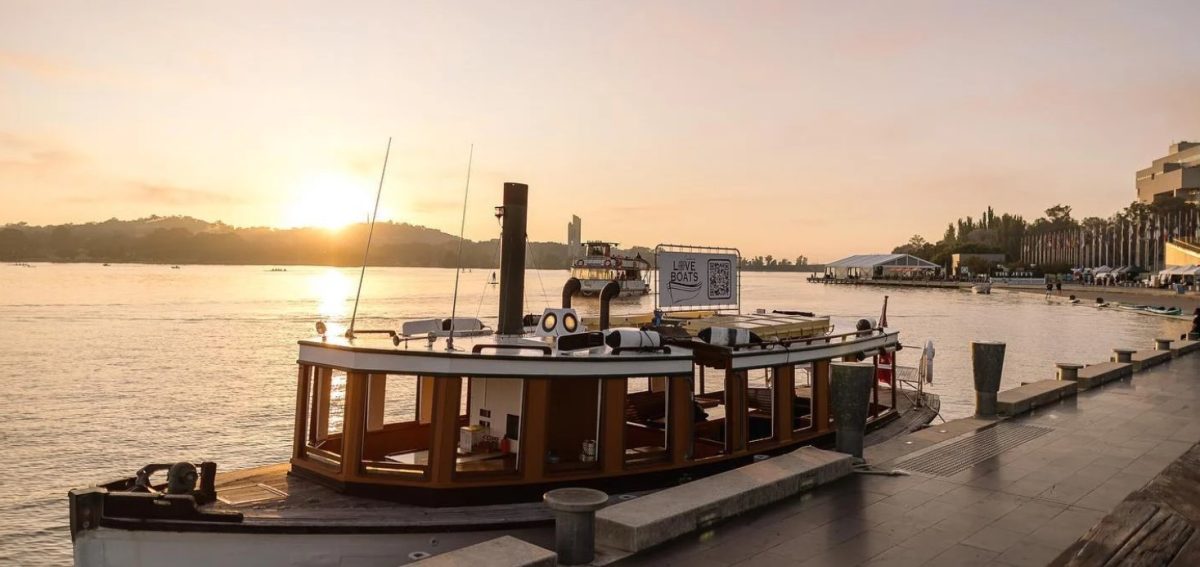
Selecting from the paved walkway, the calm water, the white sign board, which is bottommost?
the calm water

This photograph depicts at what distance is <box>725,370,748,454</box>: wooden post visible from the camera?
12.8 meters

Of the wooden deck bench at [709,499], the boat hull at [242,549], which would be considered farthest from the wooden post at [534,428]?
the wooden deck bench at [709,499]

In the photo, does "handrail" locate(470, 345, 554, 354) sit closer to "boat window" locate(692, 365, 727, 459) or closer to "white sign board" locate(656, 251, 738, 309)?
"boat window" locate(692, 365, 727, 459)

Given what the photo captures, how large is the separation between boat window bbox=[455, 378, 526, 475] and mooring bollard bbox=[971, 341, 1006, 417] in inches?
452

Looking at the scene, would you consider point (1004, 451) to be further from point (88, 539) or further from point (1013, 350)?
point (1013, 350)

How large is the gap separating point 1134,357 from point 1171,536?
24678 mm

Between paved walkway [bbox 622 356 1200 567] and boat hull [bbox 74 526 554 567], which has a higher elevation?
paved walkway [bbox 622 356 1200 567]

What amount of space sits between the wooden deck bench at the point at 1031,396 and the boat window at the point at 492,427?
482 inches

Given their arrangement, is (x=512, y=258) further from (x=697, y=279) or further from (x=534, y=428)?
(x=697, y=279)

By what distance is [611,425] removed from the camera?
11492 millimetres

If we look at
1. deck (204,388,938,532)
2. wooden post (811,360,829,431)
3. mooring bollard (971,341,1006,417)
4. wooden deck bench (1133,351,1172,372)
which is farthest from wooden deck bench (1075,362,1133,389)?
deck (204,388,938,532)

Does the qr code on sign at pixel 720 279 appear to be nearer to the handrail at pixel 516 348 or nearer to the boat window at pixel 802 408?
the boat window at pixel 802 408

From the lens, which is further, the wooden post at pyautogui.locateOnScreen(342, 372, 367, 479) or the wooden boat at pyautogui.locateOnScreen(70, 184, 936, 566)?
the wooden post at pyautogui.locateOnScreen(342, 372, 367, 479)

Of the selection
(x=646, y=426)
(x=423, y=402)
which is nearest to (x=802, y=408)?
(x=646, y=426)
